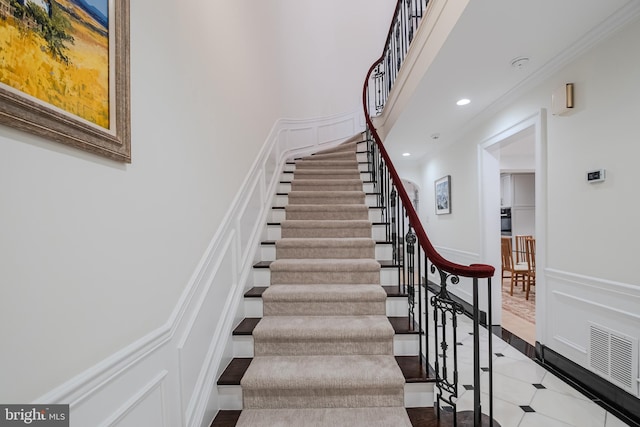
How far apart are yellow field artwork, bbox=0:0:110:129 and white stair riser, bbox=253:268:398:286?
1.77m

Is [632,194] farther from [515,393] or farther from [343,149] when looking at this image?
[343,149]

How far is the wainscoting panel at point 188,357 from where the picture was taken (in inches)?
36.1

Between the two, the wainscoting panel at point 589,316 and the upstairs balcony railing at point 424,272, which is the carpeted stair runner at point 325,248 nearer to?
the upstairs balcony railing at point 424,272

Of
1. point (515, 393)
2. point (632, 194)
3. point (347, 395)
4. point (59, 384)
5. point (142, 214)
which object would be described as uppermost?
point (632, 194)

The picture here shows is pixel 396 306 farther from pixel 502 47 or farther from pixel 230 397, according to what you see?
pixel 502 47

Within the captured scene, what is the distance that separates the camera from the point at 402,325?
2.04 meters

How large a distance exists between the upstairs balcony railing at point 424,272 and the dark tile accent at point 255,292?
1.12 m

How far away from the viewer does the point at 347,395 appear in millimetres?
1708

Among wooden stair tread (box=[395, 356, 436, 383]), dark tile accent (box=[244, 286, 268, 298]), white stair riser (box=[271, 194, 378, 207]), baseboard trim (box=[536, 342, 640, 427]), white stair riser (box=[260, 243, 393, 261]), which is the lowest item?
baseboard trim (box=[536, 342, 640, 427])

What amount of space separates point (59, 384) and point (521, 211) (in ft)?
Result: 28.9

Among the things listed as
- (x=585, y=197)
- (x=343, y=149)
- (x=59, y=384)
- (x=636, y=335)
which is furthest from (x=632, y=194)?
(x=343, y=149)

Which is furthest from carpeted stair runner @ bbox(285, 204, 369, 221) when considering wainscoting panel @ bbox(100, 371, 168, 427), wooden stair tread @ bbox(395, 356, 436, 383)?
wainscoting panel @ bbox(100, 371, 168, 427)

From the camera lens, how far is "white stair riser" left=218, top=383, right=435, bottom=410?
5.59 feet

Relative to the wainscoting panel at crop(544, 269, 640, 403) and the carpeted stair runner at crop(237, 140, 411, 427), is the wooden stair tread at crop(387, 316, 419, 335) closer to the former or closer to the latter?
the carpeted stair runner at crop(237, 140, 411, 427)
